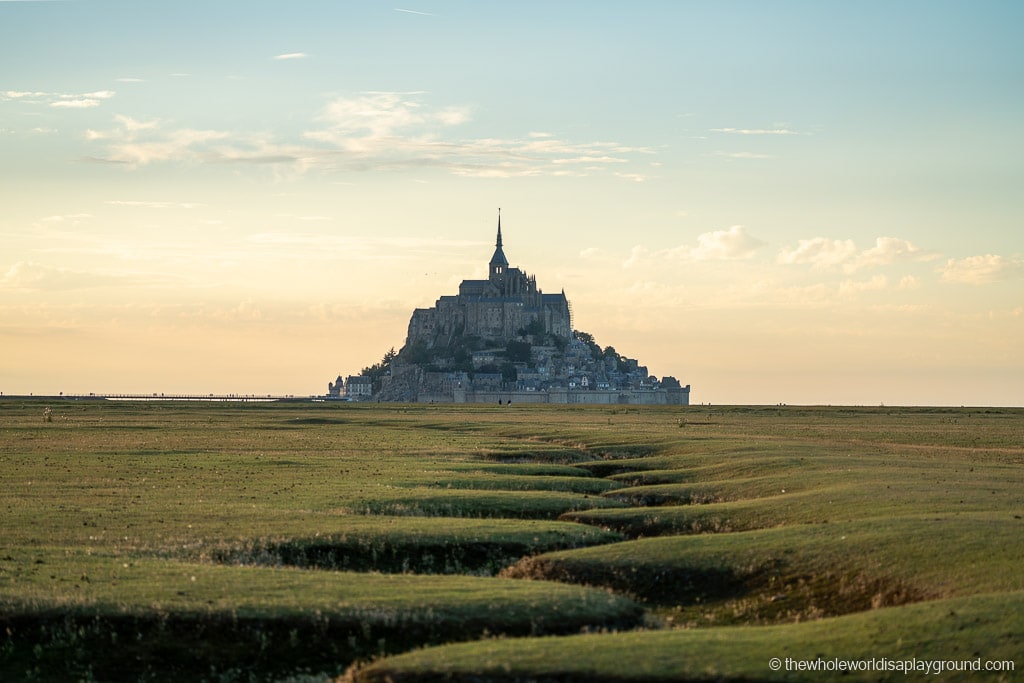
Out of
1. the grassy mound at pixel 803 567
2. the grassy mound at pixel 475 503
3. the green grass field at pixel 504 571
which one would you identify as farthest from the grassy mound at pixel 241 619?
the grassy mound at pixel 475 503

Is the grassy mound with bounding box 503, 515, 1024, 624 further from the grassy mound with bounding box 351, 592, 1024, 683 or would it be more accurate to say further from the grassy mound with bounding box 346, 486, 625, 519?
the grassy mound with bounding box 346, 486, 625, 519

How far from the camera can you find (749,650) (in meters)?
22.9

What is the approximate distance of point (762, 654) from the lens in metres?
22.6

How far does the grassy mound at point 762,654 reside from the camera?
71.1 ft

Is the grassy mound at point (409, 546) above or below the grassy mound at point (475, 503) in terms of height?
below

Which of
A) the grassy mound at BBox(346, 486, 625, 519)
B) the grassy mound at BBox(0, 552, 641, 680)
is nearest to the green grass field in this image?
the grassy mound at BBox(0, 552, 641, 680)

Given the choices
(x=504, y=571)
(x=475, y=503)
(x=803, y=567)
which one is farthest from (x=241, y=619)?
(x=475, y=503)

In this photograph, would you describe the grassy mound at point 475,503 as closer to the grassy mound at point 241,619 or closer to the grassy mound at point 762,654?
the grassy mound at point 241,619

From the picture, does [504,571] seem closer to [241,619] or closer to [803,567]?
[803,567]

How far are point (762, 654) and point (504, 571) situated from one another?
12963mm

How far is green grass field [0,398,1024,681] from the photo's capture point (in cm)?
2355

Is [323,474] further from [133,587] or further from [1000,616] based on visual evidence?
[1000,616]

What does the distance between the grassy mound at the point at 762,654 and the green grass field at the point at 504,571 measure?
0.06 metres

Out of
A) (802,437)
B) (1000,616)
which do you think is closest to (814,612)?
(1000,616)
